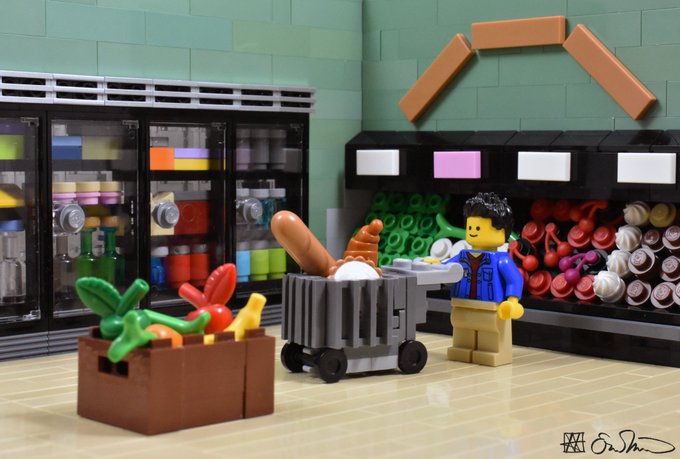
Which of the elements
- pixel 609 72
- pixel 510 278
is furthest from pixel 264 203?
pixel 609 72

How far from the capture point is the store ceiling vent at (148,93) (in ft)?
22.2

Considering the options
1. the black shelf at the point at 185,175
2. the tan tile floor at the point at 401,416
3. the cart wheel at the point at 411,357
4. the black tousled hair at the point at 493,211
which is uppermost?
the black shelf at the point at 185,175

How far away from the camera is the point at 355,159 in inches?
338

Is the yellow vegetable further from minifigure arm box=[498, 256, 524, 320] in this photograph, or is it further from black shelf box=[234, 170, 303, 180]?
black shelf box=[234, 170, 303, 180]

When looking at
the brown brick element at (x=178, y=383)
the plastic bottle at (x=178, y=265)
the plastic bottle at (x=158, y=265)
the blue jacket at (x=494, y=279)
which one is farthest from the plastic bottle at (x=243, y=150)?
the brown brick element at (x=178, y=383)

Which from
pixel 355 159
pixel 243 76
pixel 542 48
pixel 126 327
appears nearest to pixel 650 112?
pixel 542 48

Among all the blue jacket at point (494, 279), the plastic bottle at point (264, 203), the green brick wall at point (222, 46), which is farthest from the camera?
the plastic bottle at point (264, 203)

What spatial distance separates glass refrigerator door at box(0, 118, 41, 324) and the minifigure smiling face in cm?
281

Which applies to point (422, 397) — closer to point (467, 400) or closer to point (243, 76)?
point (467, 400)

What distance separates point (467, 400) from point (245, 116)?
3.20m

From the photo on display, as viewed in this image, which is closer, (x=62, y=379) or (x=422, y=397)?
(x=422, y=397)

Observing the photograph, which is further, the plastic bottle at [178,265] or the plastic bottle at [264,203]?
the plastic bottle at [264,203]

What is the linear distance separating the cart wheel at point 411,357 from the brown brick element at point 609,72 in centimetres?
220

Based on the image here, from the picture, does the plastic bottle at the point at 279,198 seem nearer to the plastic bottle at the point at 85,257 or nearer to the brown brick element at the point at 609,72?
the plastic bottle at the point at 85,257
